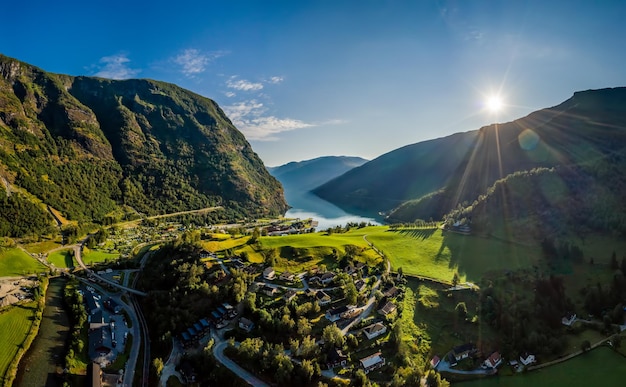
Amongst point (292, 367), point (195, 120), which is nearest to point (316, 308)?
point (292, 367)

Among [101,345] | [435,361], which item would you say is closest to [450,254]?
[435,361]

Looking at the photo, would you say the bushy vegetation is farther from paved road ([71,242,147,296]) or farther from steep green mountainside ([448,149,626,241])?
steep green mountainside ([448,149,626,241])

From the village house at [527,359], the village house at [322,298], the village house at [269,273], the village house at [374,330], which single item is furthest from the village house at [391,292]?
the village house at [269,273]

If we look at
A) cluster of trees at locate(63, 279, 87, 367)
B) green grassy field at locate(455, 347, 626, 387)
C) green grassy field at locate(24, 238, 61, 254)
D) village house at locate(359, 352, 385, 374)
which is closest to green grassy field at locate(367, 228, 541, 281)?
green grassy field at locate(455, 347, 626, 387)

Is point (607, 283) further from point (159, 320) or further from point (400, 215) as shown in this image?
point (400, 215)

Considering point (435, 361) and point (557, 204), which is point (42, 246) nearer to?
point (435, 361)

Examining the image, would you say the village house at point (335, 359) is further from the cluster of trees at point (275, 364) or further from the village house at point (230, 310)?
the village house at point (230, 310)
